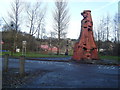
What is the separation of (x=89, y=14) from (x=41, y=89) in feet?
57.8

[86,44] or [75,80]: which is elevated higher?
[86,44]

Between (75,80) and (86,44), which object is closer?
(75,80)

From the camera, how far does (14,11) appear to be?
43781 millimetres

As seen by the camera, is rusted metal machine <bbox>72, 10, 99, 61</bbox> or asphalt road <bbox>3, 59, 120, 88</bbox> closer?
asphalt road <bbox>3, 59, 120, 88</bbox>

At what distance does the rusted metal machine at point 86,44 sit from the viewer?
21.0 m

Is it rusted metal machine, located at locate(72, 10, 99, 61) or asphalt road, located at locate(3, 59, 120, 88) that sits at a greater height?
rusted metal machine, located at locate(72, 10, 99, 61)

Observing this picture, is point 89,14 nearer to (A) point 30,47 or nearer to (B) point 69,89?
(B) point 69,89

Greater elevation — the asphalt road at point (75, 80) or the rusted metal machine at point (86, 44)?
the rusted metal machine at point (86, 44)

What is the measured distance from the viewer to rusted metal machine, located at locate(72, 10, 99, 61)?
827 inches

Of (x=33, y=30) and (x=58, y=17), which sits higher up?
(x=58, y=17)

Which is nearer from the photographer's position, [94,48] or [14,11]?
[94,48]

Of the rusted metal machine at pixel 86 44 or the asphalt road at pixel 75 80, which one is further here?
the rusted metal machine at pixel 86 44

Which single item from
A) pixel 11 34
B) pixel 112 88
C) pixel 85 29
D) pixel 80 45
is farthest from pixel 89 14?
pixel 11 34

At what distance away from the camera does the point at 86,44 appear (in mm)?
21188
